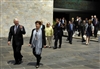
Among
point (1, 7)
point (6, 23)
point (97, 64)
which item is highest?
point (1, 7)

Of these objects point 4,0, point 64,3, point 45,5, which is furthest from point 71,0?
point 4,0

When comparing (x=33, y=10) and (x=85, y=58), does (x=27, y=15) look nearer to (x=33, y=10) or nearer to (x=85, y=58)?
(x=33, y=10)

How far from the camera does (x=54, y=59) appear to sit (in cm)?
973

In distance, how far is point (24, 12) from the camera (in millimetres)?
19328

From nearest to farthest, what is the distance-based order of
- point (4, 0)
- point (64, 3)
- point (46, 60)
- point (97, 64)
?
point (97, 64), point (46, 60), point (4, 0), point (64, 3)

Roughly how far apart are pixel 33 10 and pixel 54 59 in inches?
406

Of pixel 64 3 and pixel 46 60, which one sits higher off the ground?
pixel 64 3

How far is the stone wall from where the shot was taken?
18922 mm

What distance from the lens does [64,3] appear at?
83.3 ft

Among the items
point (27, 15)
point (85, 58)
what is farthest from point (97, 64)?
point (27, 15)

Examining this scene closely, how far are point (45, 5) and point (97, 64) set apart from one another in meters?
11.6

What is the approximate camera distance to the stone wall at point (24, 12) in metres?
18.9

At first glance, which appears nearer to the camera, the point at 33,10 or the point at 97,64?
the point at 97,64

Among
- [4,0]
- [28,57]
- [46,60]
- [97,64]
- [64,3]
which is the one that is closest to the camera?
[97,64]
